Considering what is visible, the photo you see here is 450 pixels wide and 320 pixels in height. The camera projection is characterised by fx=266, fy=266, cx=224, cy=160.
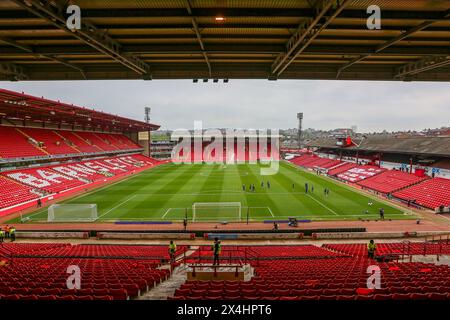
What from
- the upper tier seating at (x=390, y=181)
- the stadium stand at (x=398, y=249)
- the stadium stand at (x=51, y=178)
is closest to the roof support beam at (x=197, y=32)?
the stadium stand at (x=398, y=249)

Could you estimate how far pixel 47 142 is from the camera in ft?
153

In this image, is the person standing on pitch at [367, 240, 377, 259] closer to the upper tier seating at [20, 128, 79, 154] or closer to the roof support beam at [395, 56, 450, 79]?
the roof support beam at [395, 56, 450, 79]

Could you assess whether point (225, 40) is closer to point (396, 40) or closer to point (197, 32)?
point (197, 32)

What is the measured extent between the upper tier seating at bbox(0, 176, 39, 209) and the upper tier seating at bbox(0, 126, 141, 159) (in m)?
4.88

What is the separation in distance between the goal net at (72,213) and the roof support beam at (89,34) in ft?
71.1

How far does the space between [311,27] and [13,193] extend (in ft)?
122

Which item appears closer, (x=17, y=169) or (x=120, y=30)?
(x=120, y=30)

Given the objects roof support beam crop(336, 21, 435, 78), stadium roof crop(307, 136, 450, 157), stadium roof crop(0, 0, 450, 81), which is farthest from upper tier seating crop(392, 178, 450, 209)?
roof support beam crop(336, 21, 435, 78)

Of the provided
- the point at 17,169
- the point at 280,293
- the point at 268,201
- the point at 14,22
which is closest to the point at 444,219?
the point at 268,201

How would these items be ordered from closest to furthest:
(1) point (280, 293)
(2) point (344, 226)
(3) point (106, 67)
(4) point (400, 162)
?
(1) point (280, 293) → (3) point (106, 67) → (2) point (344, 226) → (4) point (400, 162)

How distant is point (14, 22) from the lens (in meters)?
6.79

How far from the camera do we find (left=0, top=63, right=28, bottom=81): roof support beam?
30.6 ft
